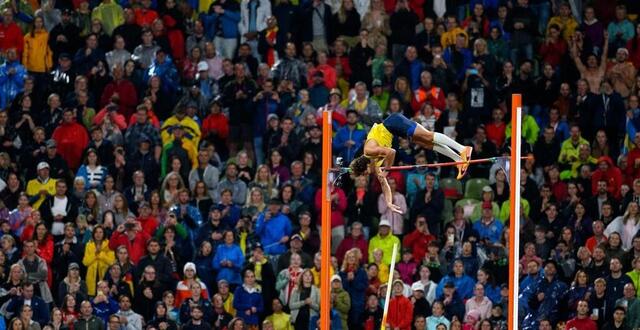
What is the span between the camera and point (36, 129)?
29.6m

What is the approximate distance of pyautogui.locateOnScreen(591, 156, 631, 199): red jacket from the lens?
28.2 metres

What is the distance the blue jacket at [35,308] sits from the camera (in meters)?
26.8

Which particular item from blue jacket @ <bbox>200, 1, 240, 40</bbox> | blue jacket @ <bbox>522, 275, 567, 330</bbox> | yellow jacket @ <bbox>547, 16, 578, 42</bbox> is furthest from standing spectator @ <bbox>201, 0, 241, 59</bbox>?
blue jacket @ <bbox>522, 275, 567, 330</bbox>

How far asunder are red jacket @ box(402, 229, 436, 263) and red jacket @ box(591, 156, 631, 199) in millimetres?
2546

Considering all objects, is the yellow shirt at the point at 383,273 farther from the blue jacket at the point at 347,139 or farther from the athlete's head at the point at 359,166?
the athlete's head at the point at 359,166

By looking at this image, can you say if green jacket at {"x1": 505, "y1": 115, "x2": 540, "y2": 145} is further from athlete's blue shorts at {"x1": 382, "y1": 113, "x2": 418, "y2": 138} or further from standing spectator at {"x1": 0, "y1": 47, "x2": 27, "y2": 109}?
standing spectator at {"x1": 0, "y1": 47, "x2": 27, "y2": 109}

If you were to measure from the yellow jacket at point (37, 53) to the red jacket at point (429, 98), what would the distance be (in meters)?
6.08

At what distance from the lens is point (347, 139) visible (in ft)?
95.5

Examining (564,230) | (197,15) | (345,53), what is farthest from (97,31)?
(564,230)

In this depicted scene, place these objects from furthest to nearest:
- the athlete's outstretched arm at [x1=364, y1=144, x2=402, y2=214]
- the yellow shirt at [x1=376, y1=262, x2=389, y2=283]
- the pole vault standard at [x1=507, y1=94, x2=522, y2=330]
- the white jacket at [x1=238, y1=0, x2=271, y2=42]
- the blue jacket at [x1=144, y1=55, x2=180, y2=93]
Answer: the white jacket at [x1=238, y1=0, x2=271, y2=42] → the blue jacket at [x1=144, y1=55, x2=180, y2=93] → the yellow shirt at [x1=376, y1=262, x2=389, y2=283] → the athlete's outstretched arm at [x1=364, y1=144, x2=402, y2=214] → the pole vault standard at [x1=507, y1=94, x2=522, y2=330]

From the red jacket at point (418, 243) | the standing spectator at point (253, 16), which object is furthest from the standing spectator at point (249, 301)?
the standing spectator at point (253, 16)

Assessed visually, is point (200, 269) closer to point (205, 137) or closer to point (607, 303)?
point (205, 137)

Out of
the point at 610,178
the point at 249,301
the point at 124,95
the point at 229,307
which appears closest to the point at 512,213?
the point at 249,301

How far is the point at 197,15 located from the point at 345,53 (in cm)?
295
